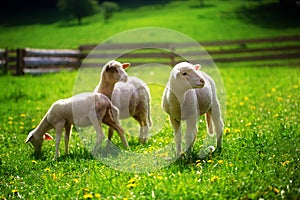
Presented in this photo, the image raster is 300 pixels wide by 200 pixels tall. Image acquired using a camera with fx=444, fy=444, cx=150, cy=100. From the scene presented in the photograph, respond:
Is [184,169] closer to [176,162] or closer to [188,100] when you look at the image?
[176,162]

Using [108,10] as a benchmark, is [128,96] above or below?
below

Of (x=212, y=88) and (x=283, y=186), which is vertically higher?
(x=212, y=88)

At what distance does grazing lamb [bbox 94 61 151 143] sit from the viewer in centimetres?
667

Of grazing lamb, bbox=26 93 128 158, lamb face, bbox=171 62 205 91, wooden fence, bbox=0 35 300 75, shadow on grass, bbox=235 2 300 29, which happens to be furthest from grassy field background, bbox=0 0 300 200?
shadow on grass, bbox=235 2 300 29

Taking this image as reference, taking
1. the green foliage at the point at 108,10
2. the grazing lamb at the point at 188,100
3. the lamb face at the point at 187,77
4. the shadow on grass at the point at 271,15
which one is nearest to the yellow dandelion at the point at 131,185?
the grazing lamb at the point at 188,100

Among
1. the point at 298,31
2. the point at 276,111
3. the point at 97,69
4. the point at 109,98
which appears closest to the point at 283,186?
the point at 109,98

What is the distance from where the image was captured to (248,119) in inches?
306

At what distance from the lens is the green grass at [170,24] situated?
3666cm

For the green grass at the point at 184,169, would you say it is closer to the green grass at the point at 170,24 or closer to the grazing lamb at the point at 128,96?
the grazing lamb at the point at 128,96

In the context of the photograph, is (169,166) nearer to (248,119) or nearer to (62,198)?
(62,198)

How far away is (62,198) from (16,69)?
15.1m

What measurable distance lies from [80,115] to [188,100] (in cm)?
164

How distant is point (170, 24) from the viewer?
40.3 metres

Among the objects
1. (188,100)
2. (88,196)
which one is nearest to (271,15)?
(188,100)
